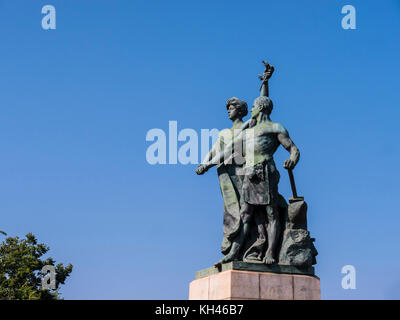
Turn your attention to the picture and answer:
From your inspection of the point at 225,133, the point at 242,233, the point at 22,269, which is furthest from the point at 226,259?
the point at 22,269

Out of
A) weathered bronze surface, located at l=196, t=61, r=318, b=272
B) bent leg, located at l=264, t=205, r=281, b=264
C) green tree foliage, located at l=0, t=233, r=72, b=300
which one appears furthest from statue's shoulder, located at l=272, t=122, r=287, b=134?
green tree foliage, located at l=0, t=233, r=72, b=300

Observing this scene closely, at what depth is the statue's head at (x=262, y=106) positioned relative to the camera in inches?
530

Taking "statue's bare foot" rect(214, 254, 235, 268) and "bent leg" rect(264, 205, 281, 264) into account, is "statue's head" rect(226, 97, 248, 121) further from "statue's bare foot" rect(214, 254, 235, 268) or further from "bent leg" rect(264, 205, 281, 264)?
"statue's bare foot" rect(214, 254, 235, 268)

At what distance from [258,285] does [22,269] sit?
74.9 ft

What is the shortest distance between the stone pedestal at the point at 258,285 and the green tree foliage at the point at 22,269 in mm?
20134

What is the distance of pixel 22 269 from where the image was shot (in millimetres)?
31828

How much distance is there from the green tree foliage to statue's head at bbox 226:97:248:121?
64.9 ft

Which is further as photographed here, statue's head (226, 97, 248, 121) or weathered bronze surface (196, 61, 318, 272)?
statue's head (226, 97, 248, 121)

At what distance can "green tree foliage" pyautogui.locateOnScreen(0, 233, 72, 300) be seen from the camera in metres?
30.5

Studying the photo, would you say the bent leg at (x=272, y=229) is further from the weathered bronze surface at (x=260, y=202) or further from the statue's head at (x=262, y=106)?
the statue's head at (x=262, y=106)

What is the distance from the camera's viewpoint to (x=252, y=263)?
39.5ft
